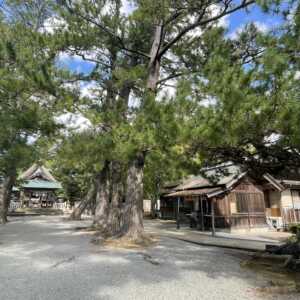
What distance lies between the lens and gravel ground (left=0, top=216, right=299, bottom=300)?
13.5 feet

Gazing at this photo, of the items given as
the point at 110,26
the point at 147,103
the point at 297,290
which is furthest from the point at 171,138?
the point at 110,26

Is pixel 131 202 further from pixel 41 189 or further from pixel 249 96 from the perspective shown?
pixel 41 189

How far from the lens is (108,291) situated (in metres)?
4.19

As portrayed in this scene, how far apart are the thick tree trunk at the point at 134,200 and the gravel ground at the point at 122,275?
5.24 ft

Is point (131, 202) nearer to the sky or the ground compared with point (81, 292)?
nearer to the sky

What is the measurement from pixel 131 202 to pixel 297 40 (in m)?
6.97

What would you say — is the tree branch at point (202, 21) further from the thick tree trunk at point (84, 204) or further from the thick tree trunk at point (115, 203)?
the thick tree trunk at point (84, 204)

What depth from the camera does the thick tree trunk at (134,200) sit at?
30.1 feet

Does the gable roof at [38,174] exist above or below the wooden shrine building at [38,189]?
above

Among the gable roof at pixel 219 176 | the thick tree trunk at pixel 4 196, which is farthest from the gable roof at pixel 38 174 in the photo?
the gable roof at pixel 219 176

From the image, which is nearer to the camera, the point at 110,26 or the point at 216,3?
the point at 216,3

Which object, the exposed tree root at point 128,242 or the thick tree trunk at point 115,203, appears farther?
the thick tree trunk at point 115,203

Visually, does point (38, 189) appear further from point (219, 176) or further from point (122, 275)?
point (122, 275)

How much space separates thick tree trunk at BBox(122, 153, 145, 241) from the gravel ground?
5.24 ft
